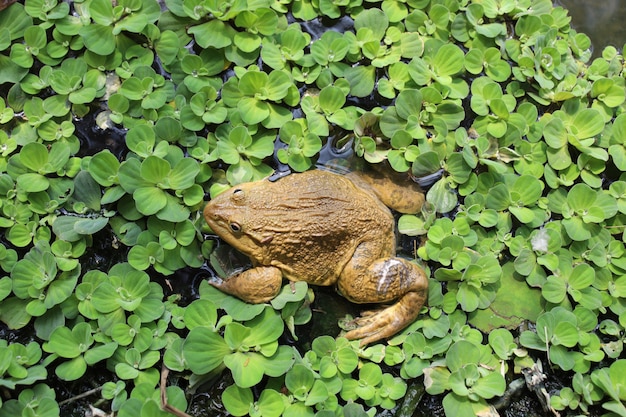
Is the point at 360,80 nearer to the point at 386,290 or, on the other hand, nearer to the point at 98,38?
the point at 386,290

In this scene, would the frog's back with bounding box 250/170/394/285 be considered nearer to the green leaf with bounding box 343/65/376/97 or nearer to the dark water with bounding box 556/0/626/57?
the green leaf with bounding box 343/65/376/97

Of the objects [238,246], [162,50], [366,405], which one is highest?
[162,50]

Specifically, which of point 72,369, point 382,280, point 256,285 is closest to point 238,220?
point 256,285

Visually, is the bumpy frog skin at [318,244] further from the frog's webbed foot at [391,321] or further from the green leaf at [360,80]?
the green leaf at [360,80]

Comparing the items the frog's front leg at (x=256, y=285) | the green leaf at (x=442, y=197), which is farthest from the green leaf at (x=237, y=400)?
the green leaf at (x=442, y=197)

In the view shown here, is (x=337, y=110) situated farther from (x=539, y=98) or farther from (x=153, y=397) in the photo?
(x=153, y=397)

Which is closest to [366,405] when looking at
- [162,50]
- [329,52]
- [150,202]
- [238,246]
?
[238,246]
